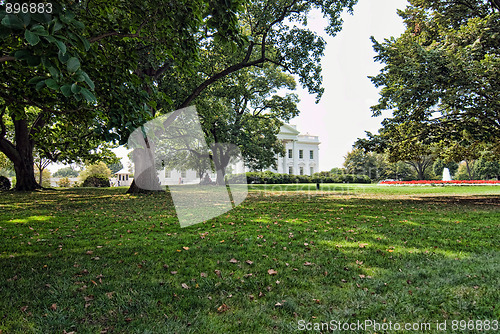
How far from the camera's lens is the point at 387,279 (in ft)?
11.1

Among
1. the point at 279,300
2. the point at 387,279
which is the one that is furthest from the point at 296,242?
the point at 279,300

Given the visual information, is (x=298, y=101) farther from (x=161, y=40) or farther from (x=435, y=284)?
(x=435, y=284)

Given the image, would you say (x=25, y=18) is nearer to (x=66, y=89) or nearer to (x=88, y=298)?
(x=66, y=89)

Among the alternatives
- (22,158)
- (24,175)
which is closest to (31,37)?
(22,158)

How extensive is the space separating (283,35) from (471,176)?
4948 centimetres

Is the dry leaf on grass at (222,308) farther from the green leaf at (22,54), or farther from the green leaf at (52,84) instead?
the green leaf at (22,54)

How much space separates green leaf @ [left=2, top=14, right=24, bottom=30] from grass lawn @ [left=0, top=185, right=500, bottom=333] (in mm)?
2376

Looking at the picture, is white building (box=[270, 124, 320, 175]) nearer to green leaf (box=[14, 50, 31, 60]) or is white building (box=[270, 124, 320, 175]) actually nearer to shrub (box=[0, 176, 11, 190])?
shrub (box=[0, 176, 11, 190])

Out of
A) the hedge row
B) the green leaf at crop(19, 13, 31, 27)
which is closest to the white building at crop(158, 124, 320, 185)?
the hedge row

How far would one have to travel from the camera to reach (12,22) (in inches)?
74.2

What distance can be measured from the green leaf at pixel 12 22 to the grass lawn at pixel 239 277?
7.79 feet

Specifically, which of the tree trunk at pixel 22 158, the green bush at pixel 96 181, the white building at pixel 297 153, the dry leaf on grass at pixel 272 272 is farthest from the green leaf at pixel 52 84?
the white building at pixel 297 153

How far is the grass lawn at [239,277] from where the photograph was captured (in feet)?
8.33

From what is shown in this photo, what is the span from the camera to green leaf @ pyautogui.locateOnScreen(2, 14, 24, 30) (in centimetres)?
185
